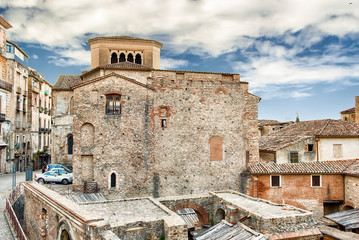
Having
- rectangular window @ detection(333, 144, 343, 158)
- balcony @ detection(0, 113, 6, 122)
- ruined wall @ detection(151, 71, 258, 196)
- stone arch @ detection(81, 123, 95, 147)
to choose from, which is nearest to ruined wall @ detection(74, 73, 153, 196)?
stone arch @ detection(81, 123, 95, 147)

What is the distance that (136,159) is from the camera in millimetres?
20281

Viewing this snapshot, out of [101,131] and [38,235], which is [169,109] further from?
[38,235]

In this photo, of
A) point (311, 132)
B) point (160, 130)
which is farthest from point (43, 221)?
point (311, 132)

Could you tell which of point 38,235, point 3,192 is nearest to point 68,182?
point 3,192

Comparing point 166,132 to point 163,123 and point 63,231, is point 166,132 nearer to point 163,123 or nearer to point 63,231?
point 163,123

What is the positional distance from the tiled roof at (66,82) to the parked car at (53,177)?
10.7m

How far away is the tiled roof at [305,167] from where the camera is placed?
2114 centimetres

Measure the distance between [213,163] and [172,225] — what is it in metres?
11.3

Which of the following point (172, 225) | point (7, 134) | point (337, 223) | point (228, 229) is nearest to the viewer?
point (172, 225)

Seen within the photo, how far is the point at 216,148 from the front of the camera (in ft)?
73.8

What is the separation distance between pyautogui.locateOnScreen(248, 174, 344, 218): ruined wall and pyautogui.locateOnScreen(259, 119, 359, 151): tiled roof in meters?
2.92

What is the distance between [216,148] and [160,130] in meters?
4.64

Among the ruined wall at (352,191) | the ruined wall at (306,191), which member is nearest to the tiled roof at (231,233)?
the ruined wall at (306,191)

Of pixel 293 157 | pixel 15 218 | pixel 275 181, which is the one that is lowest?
pixel 15 218
